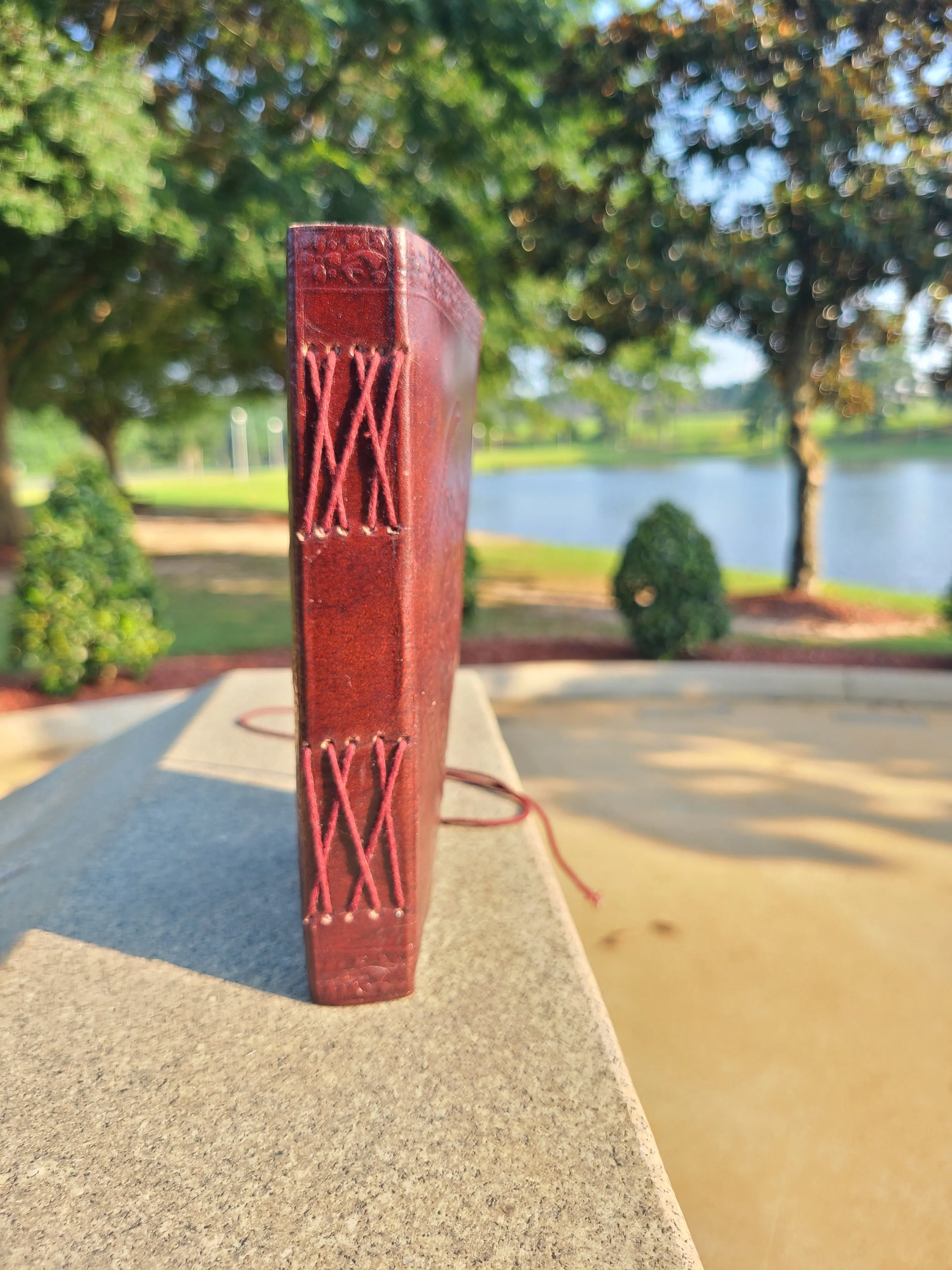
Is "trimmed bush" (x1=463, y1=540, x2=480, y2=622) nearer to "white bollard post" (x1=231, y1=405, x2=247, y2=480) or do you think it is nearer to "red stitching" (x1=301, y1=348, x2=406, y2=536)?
"red stitching" (x1=301, y1=348, x2=406, y2=536)

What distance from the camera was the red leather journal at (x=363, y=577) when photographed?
1.86 meters

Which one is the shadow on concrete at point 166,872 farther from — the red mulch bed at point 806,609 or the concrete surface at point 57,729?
the red mulch bed at point 806,609

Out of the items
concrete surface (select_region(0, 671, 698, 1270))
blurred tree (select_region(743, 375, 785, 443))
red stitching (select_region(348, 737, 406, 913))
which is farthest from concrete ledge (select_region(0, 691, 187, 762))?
blurred tree (select_region(743, 375, 785, 443))

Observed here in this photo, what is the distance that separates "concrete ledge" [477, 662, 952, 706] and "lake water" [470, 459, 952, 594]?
2326mm

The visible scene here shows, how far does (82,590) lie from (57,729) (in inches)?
38.7

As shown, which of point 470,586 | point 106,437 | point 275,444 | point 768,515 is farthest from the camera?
point 275,444

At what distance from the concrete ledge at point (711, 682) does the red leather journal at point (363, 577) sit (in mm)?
4320

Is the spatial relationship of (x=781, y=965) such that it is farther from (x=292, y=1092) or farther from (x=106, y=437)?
(x=106, y=437)

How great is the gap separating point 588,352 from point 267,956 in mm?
10442

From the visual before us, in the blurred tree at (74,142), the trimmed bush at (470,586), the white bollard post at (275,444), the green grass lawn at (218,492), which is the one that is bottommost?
the trimmed bush at (470,586)

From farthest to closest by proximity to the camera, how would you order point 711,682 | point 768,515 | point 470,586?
point 768,515 → point 470,586 → point 711,682

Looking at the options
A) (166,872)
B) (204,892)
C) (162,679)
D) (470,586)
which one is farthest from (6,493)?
(204,892)

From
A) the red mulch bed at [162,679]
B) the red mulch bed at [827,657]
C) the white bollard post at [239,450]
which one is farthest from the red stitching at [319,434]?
the white bollard post at [239,450]

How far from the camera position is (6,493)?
51.0ft
